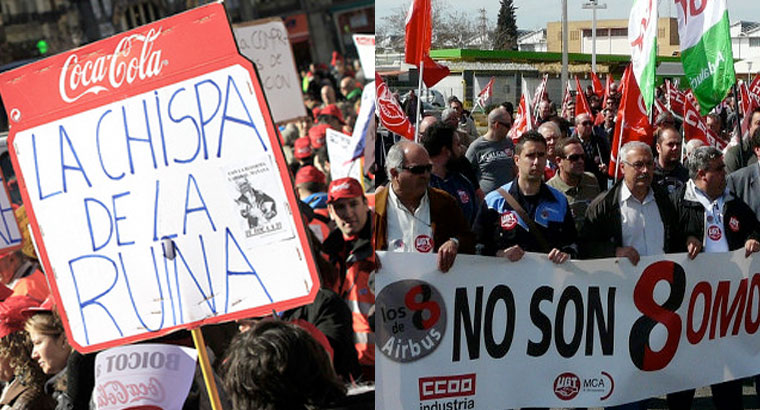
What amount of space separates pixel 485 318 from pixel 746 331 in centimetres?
165

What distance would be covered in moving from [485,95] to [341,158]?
6.82 meters

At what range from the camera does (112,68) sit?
3760 mm

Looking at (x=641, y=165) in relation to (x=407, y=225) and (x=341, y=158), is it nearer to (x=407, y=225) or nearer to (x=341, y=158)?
(x=407, y=225)

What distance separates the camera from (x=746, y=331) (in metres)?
5.80

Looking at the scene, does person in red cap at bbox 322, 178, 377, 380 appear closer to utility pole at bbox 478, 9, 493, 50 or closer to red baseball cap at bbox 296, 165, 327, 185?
red baseball cap at bbox 296, 165, 327, 185

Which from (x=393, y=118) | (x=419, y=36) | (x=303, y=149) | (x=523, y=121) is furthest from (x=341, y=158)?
(x=523, y=121)

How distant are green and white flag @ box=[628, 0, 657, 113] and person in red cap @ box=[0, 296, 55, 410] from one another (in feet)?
13.8

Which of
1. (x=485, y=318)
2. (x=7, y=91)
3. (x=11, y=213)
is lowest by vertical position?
(x=485, y=318)

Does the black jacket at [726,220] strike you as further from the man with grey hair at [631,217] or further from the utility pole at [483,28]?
the utility pole at [483,28]

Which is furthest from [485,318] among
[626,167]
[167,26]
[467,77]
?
[467,77]

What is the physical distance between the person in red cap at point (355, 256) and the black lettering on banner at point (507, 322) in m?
0.51

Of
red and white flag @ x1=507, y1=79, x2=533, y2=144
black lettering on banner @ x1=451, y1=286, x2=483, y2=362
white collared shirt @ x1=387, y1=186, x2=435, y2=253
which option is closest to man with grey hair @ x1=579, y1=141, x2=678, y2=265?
black lettering on banner @ x1=451, y1=286, x2=483, y2=362

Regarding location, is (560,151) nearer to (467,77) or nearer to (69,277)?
(69,277)

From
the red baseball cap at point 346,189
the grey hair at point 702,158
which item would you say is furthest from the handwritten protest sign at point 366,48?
the grey hair at point 702,158
